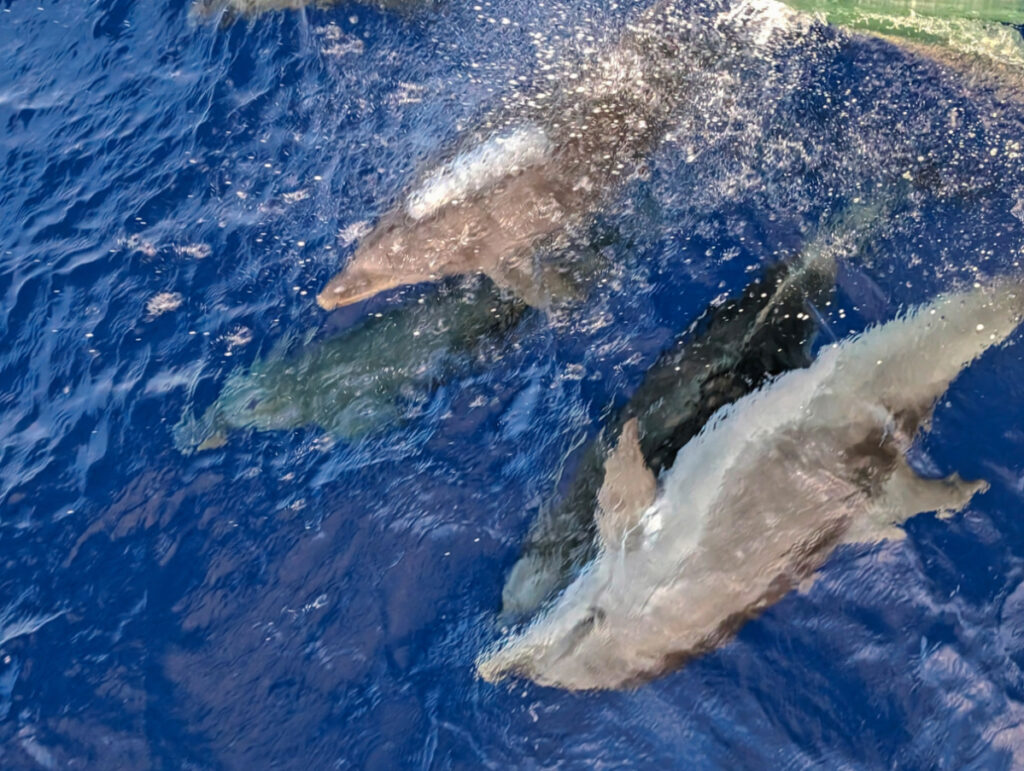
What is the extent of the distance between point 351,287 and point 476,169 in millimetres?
1276

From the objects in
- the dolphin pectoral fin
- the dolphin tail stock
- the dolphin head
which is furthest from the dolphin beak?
the dolphin tail stock

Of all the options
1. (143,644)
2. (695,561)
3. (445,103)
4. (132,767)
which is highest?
(445,103)

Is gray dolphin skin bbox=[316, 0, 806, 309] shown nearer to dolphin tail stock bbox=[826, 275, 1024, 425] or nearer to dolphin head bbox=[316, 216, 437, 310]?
dolphin head bbox=[316, 216, 437, 310]

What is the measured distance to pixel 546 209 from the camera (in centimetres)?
682

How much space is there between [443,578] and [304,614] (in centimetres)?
89

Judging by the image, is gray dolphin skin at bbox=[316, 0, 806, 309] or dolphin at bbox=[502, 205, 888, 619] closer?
dolphin at bbox=[502, 205, 888, 619]

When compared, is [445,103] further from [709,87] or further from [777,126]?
[777,126]

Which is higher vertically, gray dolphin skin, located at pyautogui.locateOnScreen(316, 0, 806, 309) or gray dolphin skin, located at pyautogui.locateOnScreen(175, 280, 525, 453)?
gray dolphin skin, located at pyautogui.locateOnScreen(316, 0, 806, 309)

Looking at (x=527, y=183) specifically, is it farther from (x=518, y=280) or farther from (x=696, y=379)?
(x=696, y=379)

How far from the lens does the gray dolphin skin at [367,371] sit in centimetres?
635

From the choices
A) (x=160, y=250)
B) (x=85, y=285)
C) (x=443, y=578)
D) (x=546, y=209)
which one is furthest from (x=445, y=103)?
(x=443, y=578)

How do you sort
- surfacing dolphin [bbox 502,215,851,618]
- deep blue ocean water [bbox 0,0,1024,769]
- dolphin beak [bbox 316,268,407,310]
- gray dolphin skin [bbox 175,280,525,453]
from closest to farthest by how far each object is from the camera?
deep blue ocean water [bbox 0,0,1024,769]
surfacing dolphin [bbox 502,215,851,618]
gray dolphin skin [bbox 175,280,525,453]
dolphin beak [bbox 316,268,407,310]

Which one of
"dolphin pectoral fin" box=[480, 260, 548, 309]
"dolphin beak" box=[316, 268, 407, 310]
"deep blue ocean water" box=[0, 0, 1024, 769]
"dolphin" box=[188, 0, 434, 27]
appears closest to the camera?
"deep blue ocean water" box=[0, 0, 1024, 769]

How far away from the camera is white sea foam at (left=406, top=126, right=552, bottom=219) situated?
6.88 metres
